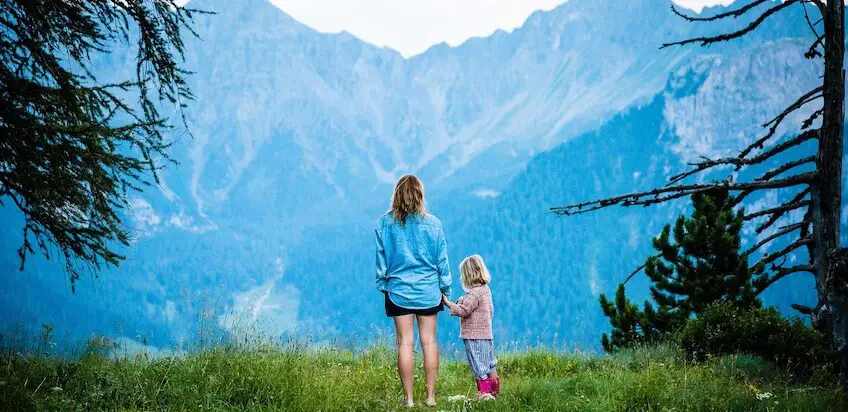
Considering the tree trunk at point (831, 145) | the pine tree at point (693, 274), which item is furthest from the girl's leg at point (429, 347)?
the pine tree at point (693, 274)

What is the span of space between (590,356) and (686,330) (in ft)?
5.36

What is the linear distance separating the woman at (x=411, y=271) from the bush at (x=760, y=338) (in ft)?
13.4

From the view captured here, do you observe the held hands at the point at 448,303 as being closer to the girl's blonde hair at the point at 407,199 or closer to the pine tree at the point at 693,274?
the girl's blonde hair at the point at 407,199

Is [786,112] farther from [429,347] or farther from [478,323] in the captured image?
[429,347]

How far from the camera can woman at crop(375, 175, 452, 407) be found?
546 cm

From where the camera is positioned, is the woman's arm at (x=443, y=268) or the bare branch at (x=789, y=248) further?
the bare branch at (x=789, y=248)

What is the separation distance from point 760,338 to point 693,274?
6.34 metres

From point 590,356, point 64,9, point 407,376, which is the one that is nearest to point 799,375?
point 590,356

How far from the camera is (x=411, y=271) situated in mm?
5473

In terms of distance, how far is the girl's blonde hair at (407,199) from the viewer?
5500 millimetres

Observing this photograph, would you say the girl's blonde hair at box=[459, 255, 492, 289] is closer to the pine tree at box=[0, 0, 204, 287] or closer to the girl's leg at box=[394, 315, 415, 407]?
the girl's leg at box=[394, 315, 415, 407]

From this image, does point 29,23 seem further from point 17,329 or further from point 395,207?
point 395,207

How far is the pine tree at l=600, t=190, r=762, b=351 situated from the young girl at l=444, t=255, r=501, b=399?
340 inches

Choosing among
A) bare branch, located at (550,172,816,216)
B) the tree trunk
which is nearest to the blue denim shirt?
bare branch, located at (550,172,816,216)
